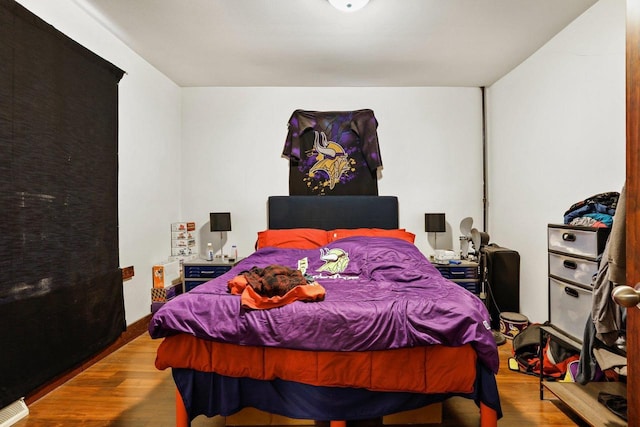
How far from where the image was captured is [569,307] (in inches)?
83.9

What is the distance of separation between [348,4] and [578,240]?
7.10 ft

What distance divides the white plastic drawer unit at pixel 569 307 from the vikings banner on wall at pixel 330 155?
2.19 m

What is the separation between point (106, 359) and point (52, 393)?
1.70 ft

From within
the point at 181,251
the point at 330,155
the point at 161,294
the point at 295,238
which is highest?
the point at 330,155

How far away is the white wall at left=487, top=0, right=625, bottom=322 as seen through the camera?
91.4 inches

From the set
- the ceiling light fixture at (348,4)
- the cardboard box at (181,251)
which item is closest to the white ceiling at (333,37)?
the ceiling light fixture at (348,4)

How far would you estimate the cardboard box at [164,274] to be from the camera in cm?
345

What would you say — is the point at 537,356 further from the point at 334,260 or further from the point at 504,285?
the point at 334,260

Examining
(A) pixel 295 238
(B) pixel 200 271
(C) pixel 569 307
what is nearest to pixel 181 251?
(B) pixel 200 271

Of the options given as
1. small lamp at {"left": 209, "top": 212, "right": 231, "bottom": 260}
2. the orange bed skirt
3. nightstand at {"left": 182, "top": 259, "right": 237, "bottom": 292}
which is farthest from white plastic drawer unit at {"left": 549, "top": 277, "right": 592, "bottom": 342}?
small lamp at {"left": 209, "top": 212, "right": 231, "bottom": 260}

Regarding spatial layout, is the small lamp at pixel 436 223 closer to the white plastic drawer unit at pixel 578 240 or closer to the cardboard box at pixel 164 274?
the white plastic drawer unit at pixel 578 240

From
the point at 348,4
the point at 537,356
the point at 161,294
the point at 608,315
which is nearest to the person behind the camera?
the point at 608,315

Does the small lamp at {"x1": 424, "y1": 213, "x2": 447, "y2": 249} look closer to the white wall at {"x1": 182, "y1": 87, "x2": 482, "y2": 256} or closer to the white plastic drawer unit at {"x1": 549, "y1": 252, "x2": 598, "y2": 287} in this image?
the white wall at {"x1": 182, "y1": 87, "x2": 482, "y2": 256}

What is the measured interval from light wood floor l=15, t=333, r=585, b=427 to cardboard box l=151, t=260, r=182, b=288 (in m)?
0.97
